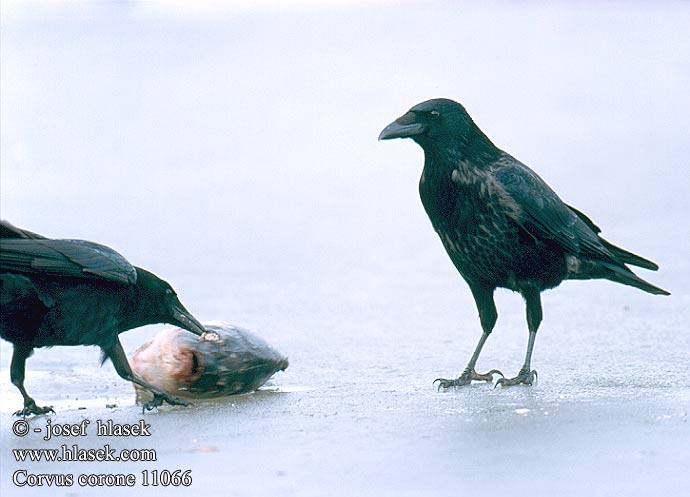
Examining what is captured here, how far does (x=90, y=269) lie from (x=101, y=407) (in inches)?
26.5

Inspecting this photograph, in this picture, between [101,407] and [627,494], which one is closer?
[627,494]

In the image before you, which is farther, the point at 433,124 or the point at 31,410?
the point at 433,124

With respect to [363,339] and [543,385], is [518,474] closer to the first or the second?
[543,385]

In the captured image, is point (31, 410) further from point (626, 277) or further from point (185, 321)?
point (626, 277)

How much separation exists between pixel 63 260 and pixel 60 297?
6.5 inches

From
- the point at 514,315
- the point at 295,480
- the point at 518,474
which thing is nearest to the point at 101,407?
the point at 295,480

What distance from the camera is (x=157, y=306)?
18.5 ft

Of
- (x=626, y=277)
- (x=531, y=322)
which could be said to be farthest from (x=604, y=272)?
(x=531, y=322)

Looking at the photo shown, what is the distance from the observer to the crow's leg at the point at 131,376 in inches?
208

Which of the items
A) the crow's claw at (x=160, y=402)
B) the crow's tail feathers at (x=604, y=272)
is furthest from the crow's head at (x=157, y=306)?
the crow's tail feathers at (x=604, y=272)

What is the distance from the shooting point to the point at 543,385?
5.55 m

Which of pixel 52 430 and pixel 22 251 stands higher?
pixel 22 251

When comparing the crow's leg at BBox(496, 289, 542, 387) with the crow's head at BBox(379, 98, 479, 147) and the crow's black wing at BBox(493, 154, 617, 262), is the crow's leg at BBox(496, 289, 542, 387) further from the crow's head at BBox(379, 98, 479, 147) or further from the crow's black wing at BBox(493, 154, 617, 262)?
the crow's head at BBox(379, 98, 479, 147)

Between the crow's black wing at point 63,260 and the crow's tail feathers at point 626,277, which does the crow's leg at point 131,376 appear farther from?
the crow's tail feathers at point 626,277
